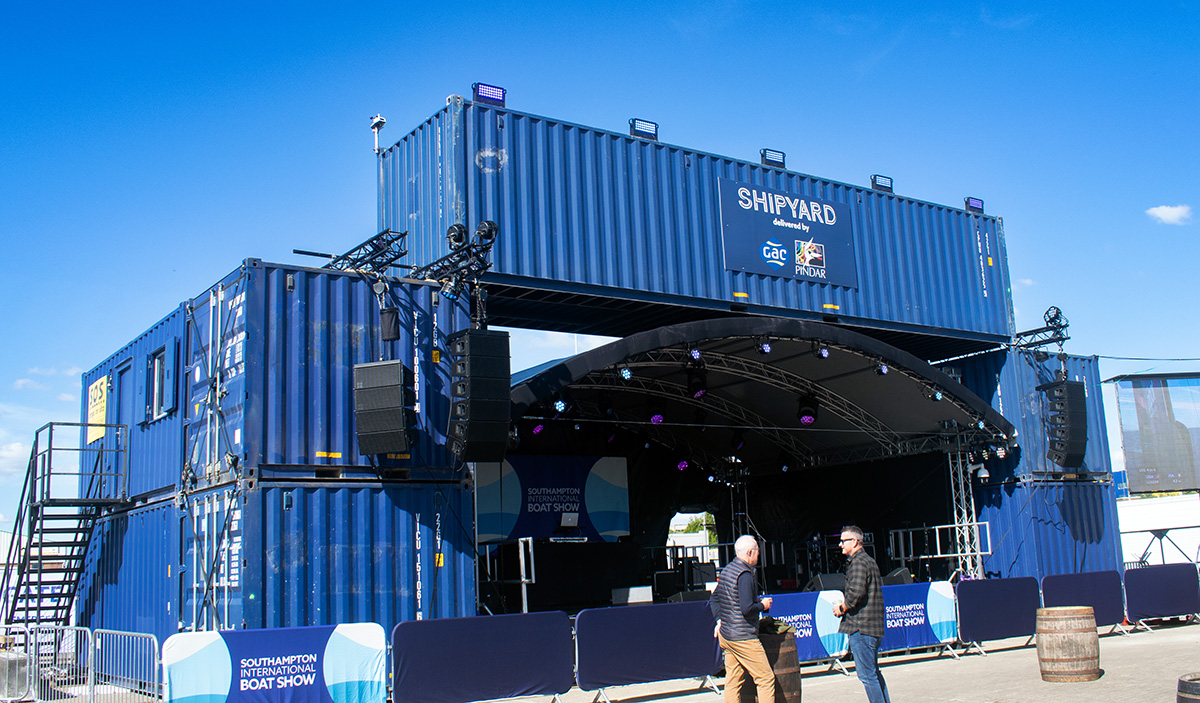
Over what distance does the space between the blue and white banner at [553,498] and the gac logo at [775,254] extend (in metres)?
8.23

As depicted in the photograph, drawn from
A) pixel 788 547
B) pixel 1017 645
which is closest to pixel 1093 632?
pixel 1017 645

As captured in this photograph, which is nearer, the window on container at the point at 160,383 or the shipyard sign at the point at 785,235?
the window on container at the point at 160,383

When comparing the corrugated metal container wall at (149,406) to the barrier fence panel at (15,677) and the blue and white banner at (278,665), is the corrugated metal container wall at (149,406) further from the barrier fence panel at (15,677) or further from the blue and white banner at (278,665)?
the blue and white banner at (278,665)

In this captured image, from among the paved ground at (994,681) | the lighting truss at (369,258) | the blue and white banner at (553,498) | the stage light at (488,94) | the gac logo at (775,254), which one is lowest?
the paved ground at (994,681)

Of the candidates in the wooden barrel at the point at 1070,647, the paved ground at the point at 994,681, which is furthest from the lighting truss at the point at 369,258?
the wooden barrel at the point at 1070,647

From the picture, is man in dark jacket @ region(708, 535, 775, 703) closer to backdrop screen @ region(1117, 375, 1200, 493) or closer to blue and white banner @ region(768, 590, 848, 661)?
blue and white banner @ region(768, 590, 848, 661)

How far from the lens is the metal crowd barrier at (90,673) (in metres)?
11.6

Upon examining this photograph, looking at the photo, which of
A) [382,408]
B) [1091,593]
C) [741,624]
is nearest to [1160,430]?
[1091,593]

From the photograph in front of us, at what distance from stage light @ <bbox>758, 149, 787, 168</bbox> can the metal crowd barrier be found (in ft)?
41.7

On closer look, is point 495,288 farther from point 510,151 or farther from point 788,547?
point 788,547

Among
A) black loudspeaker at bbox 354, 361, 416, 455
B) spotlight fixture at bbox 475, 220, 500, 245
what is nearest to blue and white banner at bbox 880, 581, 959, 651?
black loudspeaker at bbox 354, 361, 416, 455

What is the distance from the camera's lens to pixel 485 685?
10422 millimetres

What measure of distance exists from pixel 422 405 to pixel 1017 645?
1017 centimetres

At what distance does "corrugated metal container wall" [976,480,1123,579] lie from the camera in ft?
63.6
